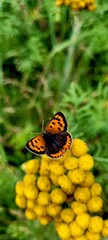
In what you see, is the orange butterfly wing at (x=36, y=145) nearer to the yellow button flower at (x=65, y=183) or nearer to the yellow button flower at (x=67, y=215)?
the yellow button flower at (x=65, y=183)

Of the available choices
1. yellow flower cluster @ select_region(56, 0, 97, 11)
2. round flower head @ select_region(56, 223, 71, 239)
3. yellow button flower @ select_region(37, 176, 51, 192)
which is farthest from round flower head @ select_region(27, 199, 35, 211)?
yellow flower cluster @ select_region(56, 0, 97, 11)

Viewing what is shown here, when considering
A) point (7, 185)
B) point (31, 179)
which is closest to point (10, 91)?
point (7, 185)

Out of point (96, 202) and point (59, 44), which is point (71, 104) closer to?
point (59, 44)

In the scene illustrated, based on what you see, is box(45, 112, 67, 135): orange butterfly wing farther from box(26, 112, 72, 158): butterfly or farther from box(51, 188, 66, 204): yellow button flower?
box(51, 188, 66, 204): yellow button flower

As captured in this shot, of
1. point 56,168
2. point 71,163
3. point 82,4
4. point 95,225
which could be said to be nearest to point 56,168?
point 56,168

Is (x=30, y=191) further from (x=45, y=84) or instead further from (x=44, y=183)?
(x=45, y=84)
